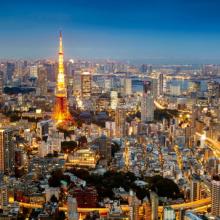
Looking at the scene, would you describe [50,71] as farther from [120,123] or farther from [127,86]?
[120,123]

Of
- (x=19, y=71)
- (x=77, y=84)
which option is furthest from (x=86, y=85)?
(x=19, y=71)

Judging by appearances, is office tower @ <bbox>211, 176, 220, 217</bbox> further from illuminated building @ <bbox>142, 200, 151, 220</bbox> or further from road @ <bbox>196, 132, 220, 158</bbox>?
road @ <bbox>196, 132, 220, 158</bbox>

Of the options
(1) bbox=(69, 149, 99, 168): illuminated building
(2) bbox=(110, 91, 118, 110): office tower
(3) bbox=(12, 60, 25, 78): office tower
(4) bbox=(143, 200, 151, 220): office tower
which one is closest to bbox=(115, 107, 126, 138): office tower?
(2) bbox=(110, 91, 118, 110): office tower

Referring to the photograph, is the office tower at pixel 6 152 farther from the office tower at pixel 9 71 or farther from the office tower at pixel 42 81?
the office tower at pixel 9 71

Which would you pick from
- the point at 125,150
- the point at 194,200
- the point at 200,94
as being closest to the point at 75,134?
the point at 125,150

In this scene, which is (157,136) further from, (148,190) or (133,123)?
(148,190)
